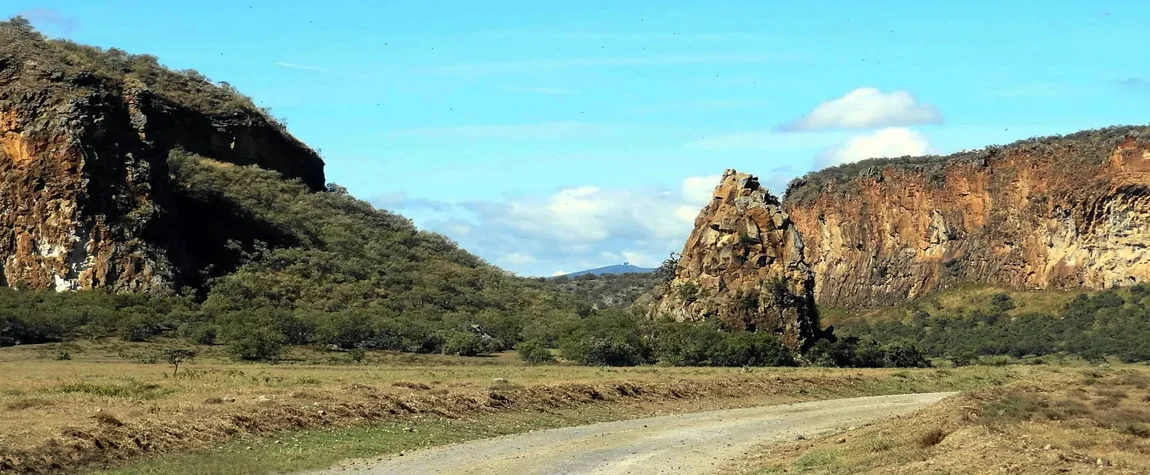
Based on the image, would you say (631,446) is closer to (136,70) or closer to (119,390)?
(119,390)

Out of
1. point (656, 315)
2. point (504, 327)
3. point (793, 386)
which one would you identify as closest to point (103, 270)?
point (504, 327)

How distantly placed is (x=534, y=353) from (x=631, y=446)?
55.7m

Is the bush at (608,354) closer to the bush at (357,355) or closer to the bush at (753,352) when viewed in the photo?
the bush at (753,352)

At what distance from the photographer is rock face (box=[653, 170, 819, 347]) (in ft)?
294

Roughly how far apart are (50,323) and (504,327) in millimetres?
37000

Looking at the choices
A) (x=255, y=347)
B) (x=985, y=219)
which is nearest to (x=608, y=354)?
Answer: (x=255, y=347)

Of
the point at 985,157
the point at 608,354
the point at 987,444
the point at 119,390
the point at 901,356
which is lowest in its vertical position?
the point at 987,444

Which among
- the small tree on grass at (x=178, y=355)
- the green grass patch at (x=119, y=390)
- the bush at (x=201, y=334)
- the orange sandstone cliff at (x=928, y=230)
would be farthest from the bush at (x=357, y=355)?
the green grass patch at (x=119, y=390)

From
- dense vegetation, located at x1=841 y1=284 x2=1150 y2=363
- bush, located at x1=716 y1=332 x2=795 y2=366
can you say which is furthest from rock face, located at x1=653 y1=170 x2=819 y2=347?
dense vegetation, located at x1=841 y1=284 x2=1150 y2=363

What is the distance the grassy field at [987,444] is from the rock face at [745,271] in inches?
2070

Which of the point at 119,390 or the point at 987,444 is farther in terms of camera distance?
the point at 119,390

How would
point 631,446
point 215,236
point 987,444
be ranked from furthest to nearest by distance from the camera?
point 215,236
point 631,446
point 987,444

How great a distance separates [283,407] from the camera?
104 ft

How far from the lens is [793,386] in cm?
5369
